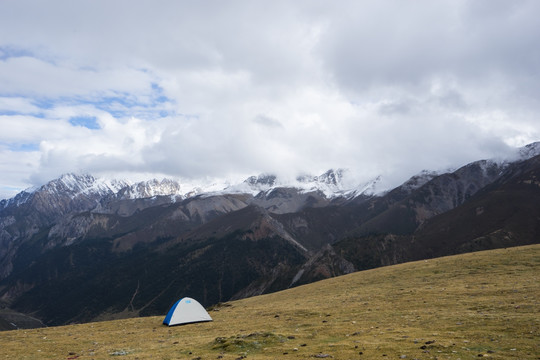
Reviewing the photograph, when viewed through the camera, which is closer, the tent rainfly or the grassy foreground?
the grassy foreground

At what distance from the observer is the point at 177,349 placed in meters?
32.4

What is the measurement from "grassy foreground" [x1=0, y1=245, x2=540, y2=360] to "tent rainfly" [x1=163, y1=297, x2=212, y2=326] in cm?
264

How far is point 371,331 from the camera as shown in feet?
104

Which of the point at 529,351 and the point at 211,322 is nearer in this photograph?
the point at 529,351

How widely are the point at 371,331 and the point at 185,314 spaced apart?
94.7ft

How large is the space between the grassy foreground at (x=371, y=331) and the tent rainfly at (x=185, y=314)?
2642mm

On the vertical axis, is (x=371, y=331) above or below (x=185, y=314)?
below

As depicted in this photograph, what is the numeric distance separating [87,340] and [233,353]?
21704 millimetres

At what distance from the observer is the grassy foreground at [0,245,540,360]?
987 inches

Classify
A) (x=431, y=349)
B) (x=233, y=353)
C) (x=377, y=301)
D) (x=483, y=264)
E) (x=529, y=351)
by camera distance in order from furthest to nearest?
(x=483, y=264) → (x=377, y=301) → (x=233, y=353) → (x=431, y=349) → (x=529, y=351)

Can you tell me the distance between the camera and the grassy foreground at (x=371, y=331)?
2506 cm

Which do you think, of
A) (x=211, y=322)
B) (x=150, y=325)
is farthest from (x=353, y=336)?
(x=150, y=325)

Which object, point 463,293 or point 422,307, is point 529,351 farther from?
point 463,293

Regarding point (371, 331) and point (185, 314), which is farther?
point (185, 314)
